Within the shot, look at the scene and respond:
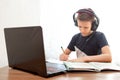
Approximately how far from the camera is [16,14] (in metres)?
2.28

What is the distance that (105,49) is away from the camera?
1744mm

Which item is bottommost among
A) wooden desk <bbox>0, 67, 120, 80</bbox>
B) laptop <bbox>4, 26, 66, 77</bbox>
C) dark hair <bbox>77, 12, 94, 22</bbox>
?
wooden desk <bbox>0, 67, 120, 80</bbox>

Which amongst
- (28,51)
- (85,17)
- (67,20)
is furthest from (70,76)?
(67,20)

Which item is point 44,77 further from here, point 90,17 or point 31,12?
point 31,12

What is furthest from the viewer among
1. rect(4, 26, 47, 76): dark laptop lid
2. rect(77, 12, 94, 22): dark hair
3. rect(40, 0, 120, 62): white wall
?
rect(40, 0, 120, 62): white wall

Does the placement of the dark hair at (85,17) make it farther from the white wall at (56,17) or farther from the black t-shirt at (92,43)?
the white wall at (56,17)

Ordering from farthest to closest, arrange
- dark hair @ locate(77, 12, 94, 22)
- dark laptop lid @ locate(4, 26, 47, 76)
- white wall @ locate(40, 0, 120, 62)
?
white wall @ locate(40, 0, 120, 62) → dark hair @ locate(77, 12, 94, 22) → dark laptop lid @ locate(4, 26, 47, 76)

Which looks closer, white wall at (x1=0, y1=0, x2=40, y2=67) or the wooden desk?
the wooden desk

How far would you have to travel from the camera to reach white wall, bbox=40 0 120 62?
210 centimetres

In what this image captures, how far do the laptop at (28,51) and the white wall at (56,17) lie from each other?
0.97 meters

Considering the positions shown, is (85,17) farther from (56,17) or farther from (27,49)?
(27,49)

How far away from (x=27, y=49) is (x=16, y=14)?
1320 mm

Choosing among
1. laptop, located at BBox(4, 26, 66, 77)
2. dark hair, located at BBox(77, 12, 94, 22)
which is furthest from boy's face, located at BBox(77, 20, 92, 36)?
laptop, located at BBox(4, 26, 66, 77)

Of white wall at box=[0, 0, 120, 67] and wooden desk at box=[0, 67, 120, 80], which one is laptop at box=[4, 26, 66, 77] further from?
white wall at box=[0, 0, 120, 67]
